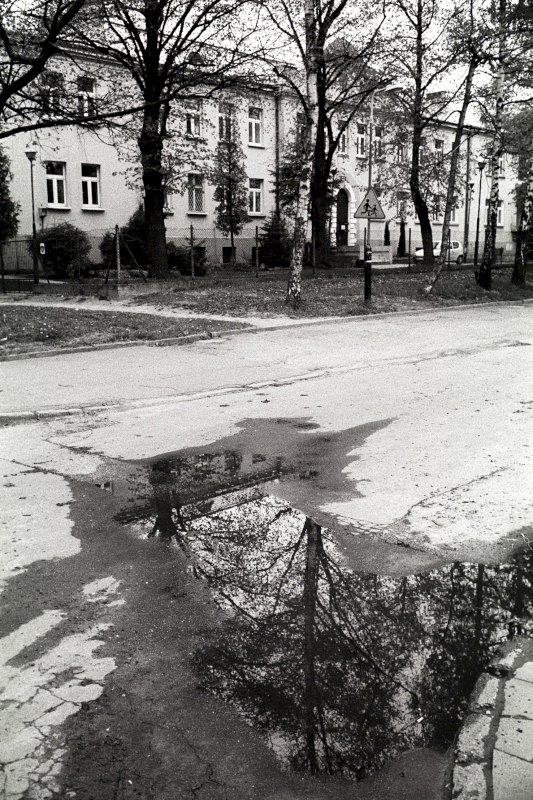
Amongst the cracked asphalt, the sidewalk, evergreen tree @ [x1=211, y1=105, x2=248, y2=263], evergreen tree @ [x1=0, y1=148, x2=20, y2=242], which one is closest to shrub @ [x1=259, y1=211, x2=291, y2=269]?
evergreen tree @ [x1=211, y1=105, x2=248, y2=263]

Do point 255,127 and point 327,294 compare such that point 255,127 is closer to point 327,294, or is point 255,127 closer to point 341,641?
point 327,294

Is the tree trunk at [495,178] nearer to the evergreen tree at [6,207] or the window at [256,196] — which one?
the evergreen tree at [6,207]

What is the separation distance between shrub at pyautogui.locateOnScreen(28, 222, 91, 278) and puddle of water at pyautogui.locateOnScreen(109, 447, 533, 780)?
986 inches

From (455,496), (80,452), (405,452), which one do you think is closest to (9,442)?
(80,452)

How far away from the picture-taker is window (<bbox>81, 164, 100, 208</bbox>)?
3700cm

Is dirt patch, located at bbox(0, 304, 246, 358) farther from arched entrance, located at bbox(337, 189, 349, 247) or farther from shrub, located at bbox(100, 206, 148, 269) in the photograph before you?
arched entrance, located at bbox(337, 189, 349, 247)

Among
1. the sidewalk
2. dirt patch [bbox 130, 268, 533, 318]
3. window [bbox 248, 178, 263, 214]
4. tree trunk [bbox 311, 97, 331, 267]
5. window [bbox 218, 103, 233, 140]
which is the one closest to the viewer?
the sidewalk

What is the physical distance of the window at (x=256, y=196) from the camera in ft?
148

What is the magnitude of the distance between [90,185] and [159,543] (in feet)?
114

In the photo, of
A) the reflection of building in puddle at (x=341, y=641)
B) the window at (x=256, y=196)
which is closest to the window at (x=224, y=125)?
the window at (x=256, y=196)

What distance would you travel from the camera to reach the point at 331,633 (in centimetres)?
387

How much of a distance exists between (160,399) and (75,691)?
6417 millimetres

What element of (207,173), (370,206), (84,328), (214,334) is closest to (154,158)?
(207,173)

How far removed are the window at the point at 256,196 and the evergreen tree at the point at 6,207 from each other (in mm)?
15444
